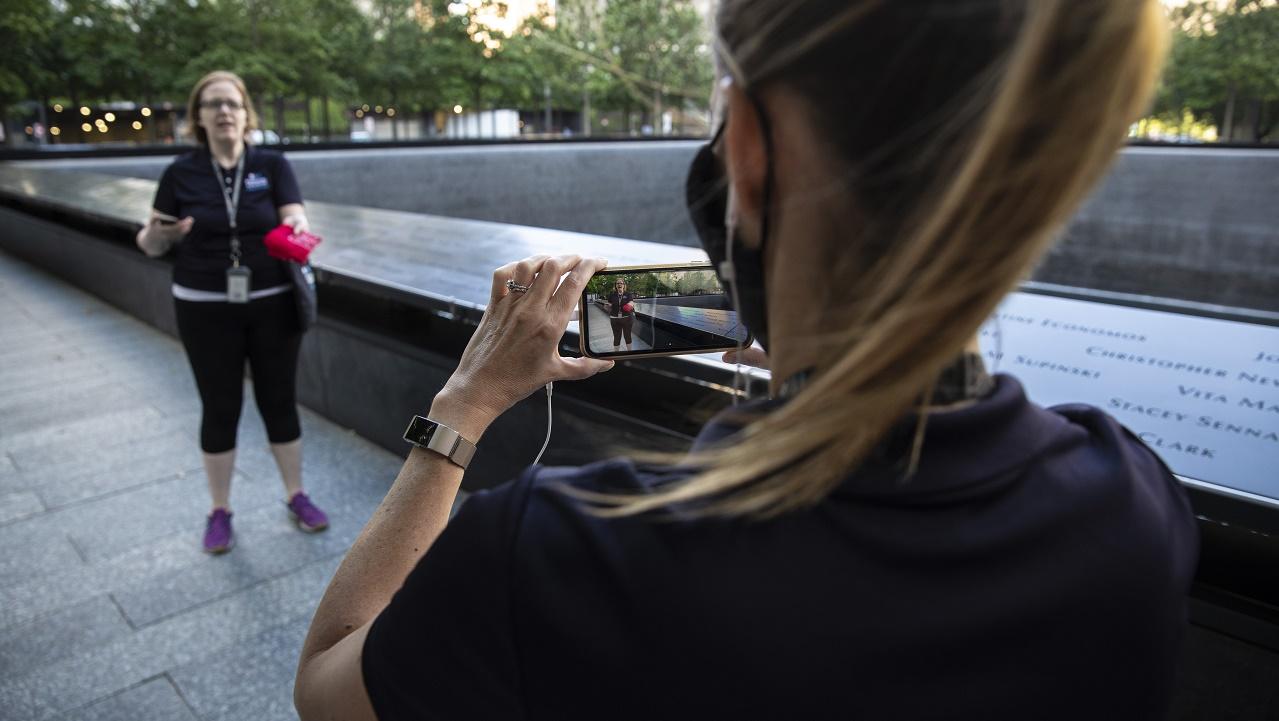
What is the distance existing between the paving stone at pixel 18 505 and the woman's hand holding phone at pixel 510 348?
4.02 metres

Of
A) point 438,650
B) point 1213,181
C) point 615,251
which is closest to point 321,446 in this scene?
point 615,251

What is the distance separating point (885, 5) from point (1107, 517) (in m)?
0.41

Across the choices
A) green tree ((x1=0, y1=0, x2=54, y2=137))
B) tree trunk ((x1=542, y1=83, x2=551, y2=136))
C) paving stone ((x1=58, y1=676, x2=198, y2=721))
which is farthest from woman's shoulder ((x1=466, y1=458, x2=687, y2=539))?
tree trunk ((x1=542, y1=83, x2=551, y2=136))

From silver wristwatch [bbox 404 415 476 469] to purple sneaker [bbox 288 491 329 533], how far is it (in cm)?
320

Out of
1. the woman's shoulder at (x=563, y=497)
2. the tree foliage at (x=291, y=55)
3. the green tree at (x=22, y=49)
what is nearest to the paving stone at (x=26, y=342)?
the woman's shoulder at (x=563, y=497)

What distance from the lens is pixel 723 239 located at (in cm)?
81

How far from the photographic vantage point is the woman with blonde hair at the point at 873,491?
60cm

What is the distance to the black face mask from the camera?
0.78 m

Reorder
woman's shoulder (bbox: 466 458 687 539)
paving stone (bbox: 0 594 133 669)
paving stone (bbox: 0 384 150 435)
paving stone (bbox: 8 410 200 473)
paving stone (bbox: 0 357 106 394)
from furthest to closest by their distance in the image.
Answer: paving stone (bbox: 0 357 106 394), paving stone (bbox: 0 384 150 435), paving stone (bbox: 8 410 200 473), paving stone (bbox: 0 594 133 669), woman's shoulder (bbox: 466 458 687 539)

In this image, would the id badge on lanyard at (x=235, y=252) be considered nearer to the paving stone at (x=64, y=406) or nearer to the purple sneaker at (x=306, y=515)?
the purple sneaker at (x=306, y=515)

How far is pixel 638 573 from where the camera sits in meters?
0.66

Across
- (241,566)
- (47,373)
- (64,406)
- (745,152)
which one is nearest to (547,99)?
(47,373)

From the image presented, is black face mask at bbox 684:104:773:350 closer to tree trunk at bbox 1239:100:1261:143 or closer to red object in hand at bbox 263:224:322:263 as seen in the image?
red object in hand at bbox 263:224:322:263

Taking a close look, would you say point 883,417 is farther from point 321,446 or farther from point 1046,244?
point 321,446
